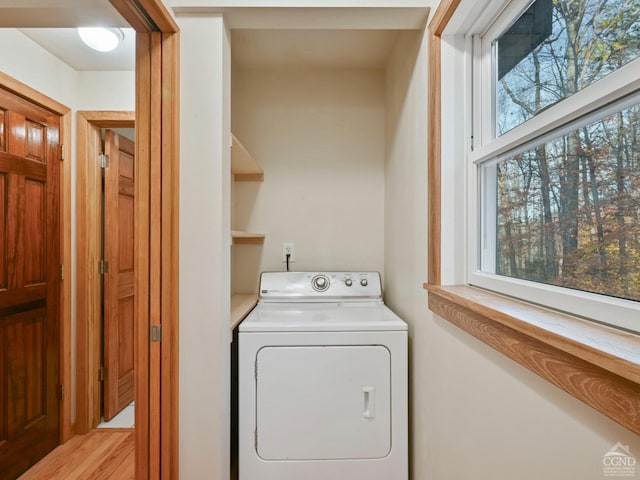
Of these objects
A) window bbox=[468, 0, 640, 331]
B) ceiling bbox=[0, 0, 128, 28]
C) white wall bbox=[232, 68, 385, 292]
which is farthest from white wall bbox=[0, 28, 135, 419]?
window bbox=[468, 0, 640, 331]

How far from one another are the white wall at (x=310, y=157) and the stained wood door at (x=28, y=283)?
101 centimetres

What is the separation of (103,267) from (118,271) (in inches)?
3.7

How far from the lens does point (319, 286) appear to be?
189 cm

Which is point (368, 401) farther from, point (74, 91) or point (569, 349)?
point (74, 91)

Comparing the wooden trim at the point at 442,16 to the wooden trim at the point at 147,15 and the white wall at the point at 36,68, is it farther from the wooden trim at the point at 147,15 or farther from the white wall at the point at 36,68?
the white wall at the point at 36,68

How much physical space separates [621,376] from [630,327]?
17cm

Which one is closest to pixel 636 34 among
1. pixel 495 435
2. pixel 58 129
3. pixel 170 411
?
pixel 495 435

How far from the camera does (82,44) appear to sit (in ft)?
5.27

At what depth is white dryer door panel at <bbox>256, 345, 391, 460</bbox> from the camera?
52.7 inches

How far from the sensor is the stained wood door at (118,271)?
179 cm

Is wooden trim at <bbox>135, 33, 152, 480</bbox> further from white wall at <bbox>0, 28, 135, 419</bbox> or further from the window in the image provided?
the window

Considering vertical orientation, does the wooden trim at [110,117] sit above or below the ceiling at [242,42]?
below

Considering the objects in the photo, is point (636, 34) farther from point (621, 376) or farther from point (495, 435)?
point (495, 435)

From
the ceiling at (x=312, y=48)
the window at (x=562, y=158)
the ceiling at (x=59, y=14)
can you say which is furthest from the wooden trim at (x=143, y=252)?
the window at (x=562, y=158)
